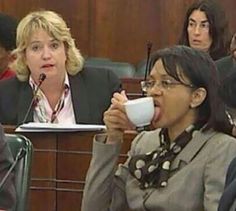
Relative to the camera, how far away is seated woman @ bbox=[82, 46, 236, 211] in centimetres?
201

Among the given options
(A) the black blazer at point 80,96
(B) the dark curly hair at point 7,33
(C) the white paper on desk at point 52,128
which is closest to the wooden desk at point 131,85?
(B) the dark curly hair at point 7,33

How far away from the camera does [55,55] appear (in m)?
3.35

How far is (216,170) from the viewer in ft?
6.49

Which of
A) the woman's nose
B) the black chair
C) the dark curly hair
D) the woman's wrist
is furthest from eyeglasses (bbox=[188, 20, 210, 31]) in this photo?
the woman's wrist

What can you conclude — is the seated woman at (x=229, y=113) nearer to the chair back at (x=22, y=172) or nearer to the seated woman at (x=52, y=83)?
the chair back at (x=22, y=172)

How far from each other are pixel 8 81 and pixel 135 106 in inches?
57.4

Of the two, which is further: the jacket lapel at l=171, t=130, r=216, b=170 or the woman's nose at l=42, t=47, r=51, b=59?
the woman's nose at l=42, t=47, r=51, b=59

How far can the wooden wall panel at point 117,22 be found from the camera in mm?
6109

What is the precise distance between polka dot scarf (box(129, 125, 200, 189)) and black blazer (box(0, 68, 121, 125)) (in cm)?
119

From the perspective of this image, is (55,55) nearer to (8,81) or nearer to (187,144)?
(8,81)

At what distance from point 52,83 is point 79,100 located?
14 centimetres

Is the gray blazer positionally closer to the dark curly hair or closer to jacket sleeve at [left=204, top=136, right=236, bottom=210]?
jacket sleeve at [left=204, top=136, right=236, bottom=210]

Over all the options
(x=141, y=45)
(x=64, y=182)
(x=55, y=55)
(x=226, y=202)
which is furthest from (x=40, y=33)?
(x=141, y=45)

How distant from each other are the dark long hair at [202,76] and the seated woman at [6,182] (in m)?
0.53
